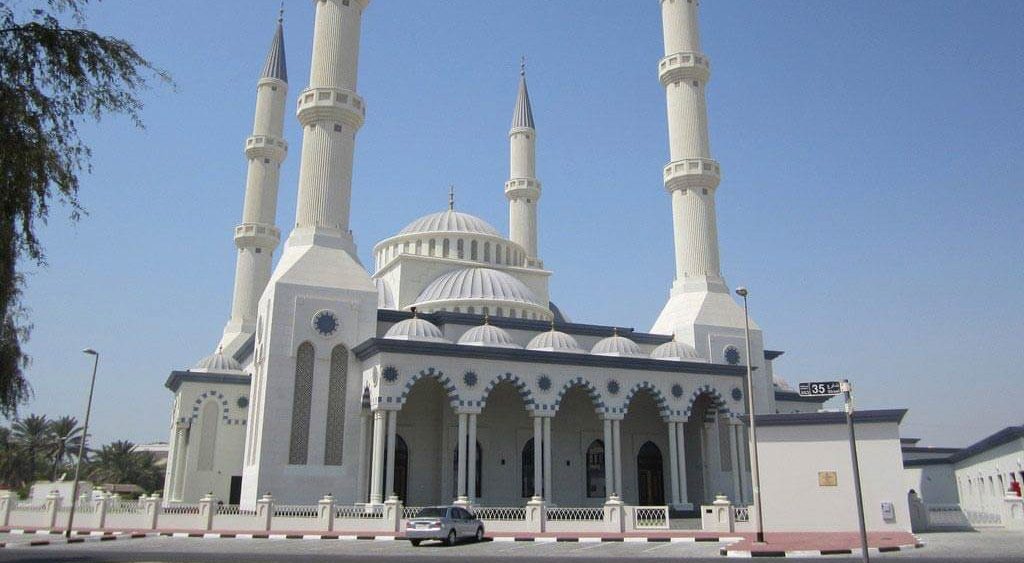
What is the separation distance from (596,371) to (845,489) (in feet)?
41.7

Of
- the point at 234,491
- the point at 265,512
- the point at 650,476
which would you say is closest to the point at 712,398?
the point at 650,476

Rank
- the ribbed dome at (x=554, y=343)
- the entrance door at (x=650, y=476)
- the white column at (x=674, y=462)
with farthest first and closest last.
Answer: the entrance door at (x=650, y=476) < the ribbed dome at (x=554, y=343) < the white column at (x=674, y=462)

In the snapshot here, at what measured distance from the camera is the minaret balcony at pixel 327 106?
33406 millimetres

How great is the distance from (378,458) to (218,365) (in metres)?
13.4

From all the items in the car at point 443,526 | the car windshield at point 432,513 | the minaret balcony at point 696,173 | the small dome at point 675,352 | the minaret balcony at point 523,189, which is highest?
the minaret balcony at point 523,189

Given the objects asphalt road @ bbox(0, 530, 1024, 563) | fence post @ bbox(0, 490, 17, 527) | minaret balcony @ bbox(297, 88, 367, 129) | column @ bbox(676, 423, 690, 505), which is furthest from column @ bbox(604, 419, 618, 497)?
fence post @ bbox(0, 490, 17, 527)

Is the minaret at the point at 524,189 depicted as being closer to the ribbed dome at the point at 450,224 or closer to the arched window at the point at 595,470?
the ribbed dome at the point at 450,224

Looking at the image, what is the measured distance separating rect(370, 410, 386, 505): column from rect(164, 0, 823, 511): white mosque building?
0.24 ft

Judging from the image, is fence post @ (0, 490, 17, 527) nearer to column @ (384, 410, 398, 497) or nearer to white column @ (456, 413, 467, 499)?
column @ (384, 410, 398, 497)

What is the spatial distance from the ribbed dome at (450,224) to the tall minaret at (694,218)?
11.2 meters

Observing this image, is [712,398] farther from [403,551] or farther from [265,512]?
[403,551]

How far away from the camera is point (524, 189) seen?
163 feet

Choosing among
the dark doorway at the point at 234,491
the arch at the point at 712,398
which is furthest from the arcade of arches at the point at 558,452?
the dark doorway at the point at 234,491

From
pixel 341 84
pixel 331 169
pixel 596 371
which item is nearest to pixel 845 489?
pixel 596 371
